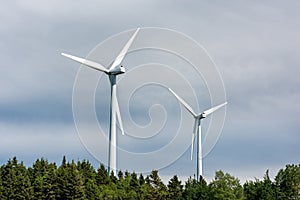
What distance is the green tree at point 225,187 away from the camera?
125438 millimetres

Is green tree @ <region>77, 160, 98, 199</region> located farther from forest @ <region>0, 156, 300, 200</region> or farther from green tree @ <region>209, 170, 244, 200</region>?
green tree @ <region>209, 170, 244, 200</region>

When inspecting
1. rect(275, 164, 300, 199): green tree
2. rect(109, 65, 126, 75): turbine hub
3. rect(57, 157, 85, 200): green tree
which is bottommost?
rect(57, 157, 85, 200): green tree

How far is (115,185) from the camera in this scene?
135625mm

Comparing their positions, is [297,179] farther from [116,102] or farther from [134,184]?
[116,102]

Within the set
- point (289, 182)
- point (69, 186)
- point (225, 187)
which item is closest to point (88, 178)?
point (69, 186)

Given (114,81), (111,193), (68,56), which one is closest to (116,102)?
(114,81)

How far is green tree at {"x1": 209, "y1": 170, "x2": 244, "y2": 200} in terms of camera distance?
125 metres

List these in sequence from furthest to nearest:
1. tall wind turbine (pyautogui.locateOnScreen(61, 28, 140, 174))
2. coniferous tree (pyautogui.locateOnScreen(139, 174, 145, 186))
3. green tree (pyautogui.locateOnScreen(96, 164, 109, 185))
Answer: coniferous tree (pyautogui.locateOnScreen(139, 174, 145, 186)), green tree (pyautogui.locateOnScreen(96, 164, 109, 185)), tall wind turbine (pyautogui.locateOnScreen(61, 28, 140, 174))

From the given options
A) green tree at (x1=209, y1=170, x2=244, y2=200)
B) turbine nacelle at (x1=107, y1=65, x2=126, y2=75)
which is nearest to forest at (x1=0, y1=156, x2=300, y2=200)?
green tree at (x1=209, y1=170, x2=244, y2=200)

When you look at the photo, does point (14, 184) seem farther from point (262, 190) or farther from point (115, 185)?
point (262, 190)

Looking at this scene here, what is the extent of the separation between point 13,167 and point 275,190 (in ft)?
172

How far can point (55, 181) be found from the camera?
118 meters

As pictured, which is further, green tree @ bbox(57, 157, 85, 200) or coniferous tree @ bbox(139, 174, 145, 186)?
coniferous tree @ bbox(139, 174, 145, 186)

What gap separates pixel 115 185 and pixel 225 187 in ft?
72.5
